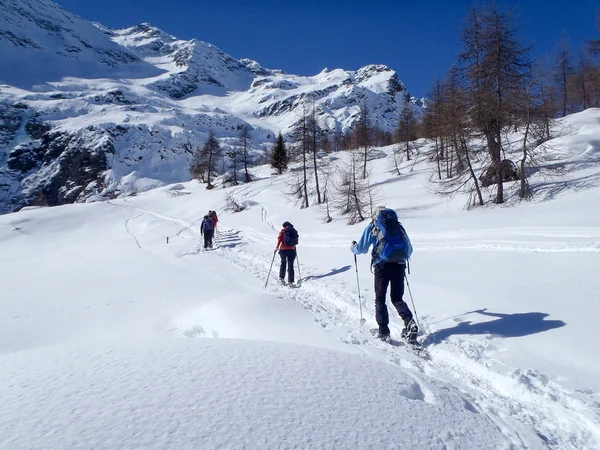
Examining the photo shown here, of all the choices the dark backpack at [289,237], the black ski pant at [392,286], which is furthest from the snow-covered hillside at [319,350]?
the dark backpack at [289,237]

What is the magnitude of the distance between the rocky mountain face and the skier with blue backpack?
2226 cm

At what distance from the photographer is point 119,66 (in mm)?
188625


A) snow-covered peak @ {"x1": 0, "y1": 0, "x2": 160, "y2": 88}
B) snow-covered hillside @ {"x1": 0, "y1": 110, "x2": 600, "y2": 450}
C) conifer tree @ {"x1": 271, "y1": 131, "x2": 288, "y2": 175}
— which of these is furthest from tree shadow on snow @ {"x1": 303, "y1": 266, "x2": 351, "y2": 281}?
snow-covered peak @ {"x1": 0, "y1": 0, "x2": 160, "y2": 88}

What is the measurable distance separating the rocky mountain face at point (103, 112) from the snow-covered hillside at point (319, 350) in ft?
64.1

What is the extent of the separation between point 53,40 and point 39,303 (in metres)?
242

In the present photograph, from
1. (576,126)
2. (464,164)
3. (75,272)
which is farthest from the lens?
(576,126)

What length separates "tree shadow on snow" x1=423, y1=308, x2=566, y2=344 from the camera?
15.0 ft

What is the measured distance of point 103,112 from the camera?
104 metres

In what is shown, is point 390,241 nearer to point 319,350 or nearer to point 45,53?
point 319,350

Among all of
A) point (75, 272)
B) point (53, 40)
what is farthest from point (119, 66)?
point (75, 272)

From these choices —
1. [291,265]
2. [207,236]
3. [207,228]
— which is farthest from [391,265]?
[207,236]

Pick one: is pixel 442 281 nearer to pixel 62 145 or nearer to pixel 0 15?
pixel 62 145

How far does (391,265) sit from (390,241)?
39 centimetres

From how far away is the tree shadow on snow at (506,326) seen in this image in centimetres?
457
